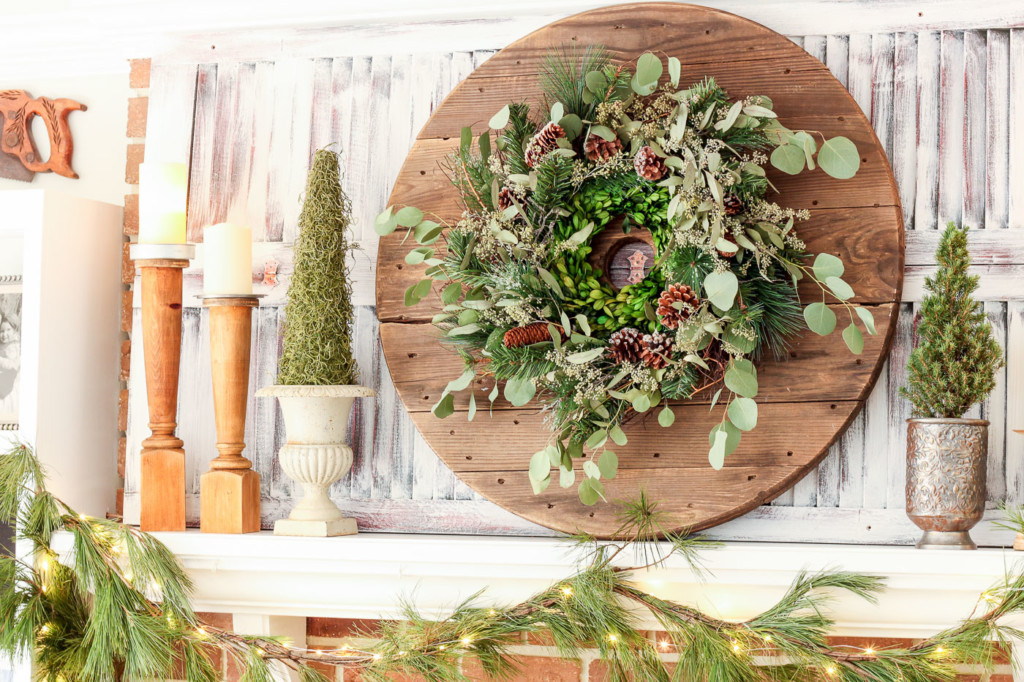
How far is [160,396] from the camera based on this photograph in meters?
1.48

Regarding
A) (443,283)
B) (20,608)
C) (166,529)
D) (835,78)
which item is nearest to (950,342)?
(835,78)

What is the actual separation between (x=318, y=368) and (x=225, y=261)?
231 millimetres

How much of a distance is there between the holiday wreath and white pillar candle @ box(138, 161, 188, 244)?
0.37 meters

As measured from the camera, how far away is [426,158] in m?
A: 1.51

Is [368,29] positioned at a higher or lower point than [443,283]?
higher

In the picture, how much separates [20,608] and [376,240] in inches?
30.5

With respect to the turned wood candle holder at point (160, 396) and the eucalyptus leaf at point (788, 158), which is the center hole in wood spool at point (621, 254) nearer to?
the eucalyptus leaf at point (788, 158)

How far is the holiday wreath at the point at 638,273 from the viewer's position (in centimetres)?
126

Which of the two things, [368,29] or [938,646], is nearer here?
[938,646]

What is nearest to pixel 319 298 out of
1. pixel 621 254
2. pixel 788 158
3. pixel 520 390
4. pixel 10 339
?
pixel 520 390

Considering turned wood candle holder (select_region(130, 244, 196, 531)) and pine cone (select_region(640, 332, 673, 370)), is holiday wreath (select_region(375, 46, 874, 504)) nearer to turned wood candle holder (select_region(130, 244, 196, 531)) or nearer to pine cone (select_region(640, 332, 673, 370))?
pine cone (select_region(640, 332, 673, 370))

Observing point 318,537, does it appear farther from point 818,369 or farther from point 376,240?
point 818,369

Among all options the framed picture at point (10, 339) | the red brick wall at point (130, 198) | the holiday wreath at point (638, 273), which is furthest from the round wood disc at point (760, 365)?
the framed picture at point (10, 339)

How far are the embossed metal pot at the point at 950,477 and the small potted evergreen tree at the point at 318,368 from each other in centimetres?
79
